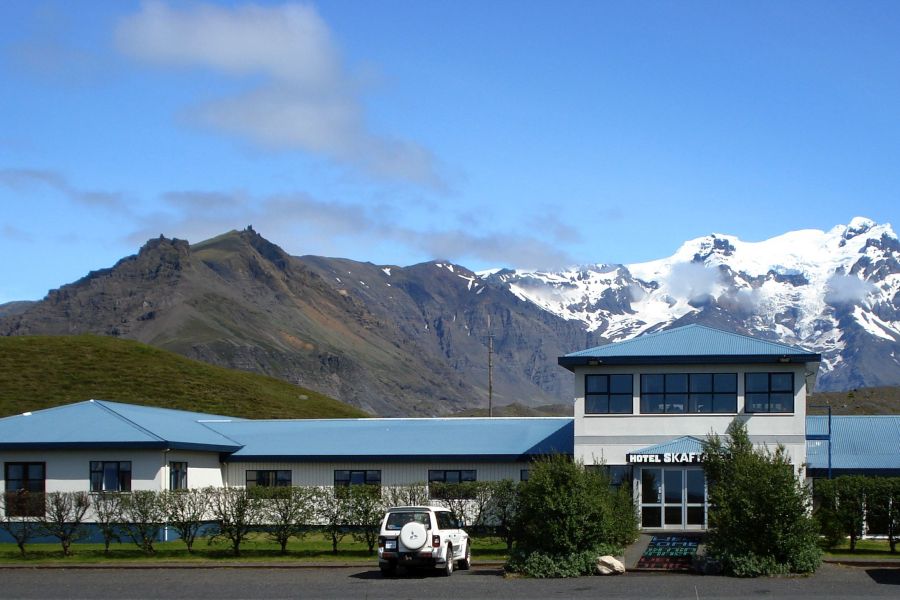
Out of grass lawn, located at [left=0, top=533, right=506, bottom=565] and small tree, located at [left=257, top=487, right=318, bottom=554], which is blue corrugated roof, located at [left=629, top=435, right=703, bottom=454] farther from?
small tree, located at [left=257, top=487, right=318, bottom=554]

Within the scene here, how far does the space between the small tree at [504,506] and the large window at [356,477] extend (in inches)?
460

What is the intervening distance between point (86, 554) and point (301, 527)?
6.97 m

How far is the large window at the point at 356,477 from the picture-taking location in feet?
161

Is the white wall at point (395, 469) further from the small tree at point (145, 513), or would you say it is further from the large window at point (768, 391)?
the small tree at point (145, 513)

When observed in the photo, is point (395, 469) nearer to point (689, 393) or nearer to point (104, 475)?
point (104, 475)

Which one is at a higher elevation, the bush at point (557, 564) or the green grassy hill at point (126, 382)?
the green grassy hill at point (126, 382)

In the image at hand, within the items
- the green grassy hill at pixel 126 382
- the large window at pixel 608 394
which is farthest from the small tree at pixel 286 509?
the green grassy hill at pixel 126 382

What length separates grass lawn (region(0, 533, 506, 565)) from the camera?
122ft

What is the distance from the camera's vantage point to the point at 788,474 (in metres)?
31.4

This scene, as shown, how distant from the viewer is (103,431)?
46688 millimetres

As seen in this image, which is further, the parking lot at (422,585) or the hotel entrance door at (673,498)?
the hotel entrance door at (673,498)

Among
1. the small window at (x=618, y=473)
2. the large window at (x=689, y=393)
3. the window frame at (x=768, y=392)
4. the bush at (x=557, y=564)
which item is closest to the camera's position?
the bush at (x=557, y=564)

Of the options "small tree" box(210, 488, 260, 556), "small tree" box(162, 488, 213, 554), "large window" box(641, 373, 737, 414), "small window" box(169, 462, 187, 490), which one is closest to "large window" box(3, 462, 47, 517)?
"small window" box(169, 462, 187, 490)

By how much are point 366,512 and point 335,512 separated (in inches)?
44.3
